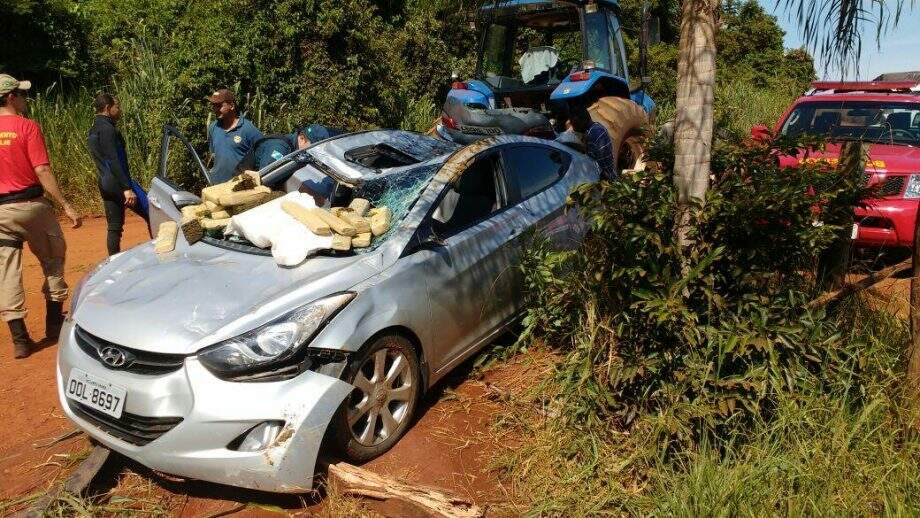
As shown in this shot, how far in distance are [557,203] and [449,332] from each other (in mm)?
1506

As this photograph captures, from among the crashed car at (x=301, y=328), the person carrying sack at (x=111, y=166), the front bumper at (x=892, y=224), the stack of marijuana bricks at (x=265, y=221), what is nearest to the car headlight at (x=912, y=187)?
the front bumper at (x=892, y=224)

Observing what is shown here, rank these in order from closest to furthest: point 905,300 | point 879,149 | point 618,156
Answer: point 905,300, point 879,149, point 618,156

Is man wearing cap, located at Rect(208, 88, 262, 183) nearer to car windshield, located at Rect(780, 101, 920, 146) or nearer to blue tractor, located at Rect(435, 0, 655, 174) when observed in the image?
blue tractor, located at Rect(435, 0, 655, 174)

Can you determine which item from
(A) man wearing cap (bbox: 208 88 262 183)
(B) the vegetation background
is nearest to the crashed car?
(A) man wearing cap (bbox: 208 88 262 183)

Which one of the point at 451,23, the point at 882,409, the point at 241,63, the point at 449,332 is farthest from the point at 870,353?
the point at 241,63

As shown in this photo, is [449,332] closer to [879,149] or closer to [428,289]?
[428,289]

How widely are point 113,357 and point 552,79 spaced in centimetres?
678

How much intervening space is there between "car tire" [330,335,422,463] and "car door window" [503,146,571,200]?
1.63m

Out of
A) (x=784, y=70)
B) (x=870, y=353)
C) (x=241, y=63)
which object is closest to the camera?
(x=870, y=353)

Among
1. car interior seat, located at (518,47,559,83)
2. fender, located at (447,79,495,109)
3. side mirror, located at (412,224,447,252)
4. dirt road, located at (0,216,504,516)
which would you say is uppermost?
car interior seat, located at (518,47,559,83)

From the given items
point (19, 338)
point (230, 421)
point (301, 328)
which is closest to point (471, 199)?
point (301, 328)

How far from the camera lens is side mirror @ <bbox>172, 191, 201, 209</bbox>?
471 centimetres

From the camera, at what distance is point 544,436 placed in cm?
345

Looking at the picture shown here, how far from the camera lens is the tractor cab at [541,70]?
7.46m
